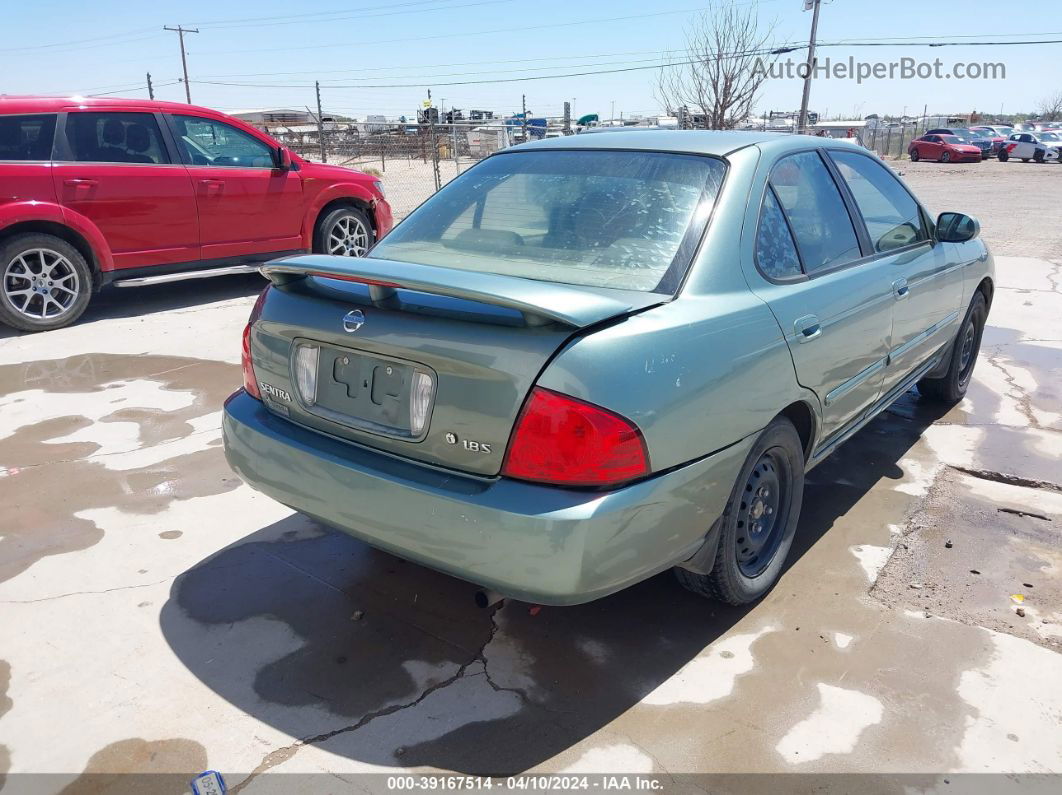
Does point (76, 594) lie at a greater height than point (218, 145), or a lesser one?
lesser

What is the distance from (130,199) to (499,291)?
5.93m

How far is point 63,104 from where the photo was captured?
6.69 m

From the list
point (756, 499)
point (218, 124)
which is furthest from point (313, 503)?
point (218, 124)

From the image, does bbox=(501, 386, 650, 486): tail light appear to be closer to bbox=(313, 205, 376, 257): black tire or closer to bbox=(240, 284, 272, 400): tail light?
bbox=(240, 284, 272, 400): tail light

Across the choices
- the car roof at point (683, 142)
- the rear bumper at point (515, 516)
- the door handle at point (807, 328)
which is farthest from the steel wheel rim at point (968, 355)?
the rear bumper at point (515, 516)

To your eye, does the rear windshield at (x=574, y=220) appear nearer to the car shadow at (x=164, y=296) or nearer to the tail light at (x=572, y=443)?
the tail light at (x=572, y=443)

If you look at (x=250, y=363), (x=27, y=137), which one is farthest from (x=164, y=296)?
(x=250, y=363)

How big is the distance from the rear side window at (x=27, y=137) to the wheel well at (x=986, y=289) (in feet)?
23.0

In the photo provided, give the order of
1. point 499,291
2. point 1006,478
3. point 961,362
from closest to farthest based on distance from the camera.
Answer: point 499,291 → point 1006,478 → point 961,362

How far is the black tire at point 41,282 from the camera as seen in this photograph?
657 centimetres

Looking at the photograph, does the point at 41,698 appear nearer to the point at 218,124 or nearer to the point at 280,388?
the point at 280,388

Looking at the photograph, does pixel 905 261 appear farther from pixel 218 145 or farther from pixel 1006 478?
pixel 218 145

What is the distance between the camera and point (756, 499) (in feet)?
9.59

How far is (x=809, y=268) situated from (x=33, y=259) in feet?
20.8
